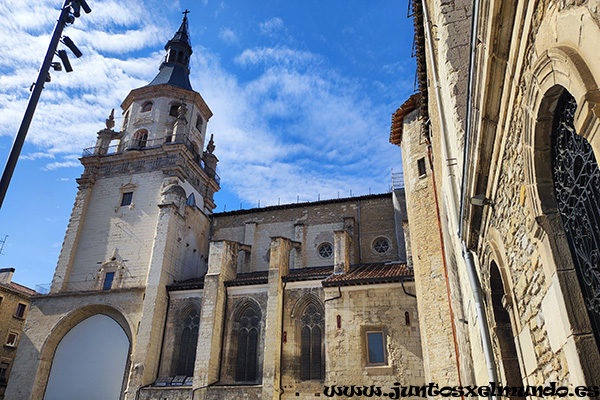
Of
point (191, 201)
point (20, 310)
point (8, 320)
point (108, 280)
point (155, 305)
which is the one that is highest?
point (191, 201)

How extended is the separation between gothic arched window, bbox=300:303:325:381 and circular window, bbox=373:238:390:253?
526 centimetres

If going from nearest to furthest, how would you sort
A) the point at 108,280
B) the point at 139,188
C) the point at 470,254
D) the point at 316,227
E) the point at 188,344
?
the point at 470,254 < the point at 188,344 < the point at 108,280 < the point at 316,227 < the point at 139,188

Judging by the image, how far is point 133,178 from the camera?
25.3m

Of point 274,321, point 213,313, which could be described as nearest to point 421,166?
point 274,321

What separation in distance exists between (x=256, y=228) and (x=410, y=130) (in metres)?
12.4

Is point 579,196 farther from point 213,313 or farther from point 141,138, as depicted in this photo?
point 141,138

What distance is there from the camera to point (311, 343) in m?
18.8

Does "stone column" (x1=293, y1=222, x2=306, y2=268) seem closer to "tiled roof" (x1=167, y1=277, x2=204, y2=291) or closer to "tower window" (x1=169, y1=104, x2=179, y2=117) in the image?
"tiled roof" (x1=167, y1=277, x2=204, y2=291)

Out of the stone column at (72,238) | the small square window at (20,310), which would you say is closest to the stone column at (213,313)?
the stone column at (72,238)

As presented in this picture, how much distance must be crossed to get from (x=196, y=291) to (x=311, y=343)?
624cm

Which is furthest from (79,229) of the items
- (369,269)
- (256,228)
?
(369,269)

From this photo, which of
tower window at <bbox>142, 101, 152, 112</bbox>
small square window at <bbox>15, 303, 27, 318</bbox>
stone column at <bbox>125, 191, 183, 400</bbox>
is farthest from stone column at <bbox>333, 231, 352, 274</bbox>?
small square window at <bbox>15, 303, 27, 318</bbox>

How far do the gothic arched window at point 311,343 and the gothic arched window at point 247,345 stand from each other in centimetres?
218

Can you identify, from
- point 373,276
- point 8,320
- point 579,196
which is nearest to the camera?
point 579,196
